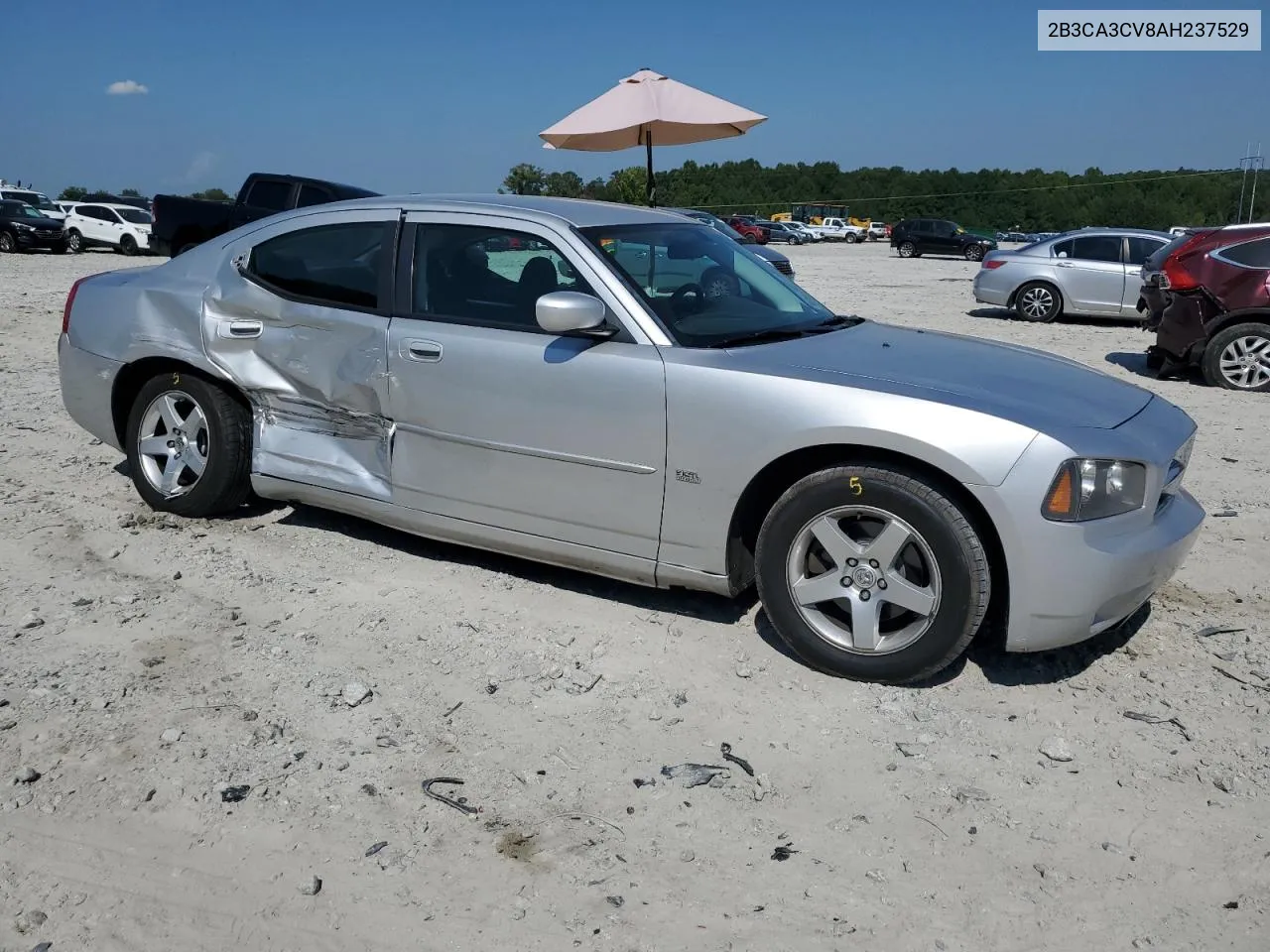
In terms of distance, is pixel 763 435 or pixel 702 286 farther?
pixel 702 286

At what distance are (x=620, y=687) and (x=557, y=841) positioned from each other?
3.04 ft

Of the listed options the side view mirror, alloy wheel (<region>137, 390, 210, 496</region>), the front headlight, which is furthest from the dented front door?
the front headlight

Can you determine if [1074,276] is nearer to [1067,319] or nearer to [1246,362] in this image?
[1067,319]

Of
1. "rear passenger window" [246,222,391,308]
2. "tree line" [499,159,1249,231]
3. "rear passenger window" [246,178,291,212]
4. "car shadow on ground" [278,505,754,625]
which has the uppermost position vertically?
"tree line" [499,159,1249,231]

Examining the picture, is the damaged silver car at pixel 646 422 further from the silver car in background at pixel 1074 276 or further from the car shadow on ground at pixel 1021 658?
the silver car in background at pixel 1074 276

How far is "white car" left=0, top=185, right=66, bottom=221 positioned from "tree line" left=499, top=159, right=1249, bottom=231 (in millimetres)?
34982

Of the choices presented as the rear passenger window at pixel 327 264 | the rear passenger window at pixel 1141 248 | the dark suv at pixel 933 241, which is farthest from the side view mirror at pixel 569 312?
the dark suv at pixel 933 241

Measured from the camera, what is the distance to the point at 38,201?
36.2m

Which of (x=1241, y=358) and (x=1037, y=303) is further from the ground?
(x=1037, y=303)

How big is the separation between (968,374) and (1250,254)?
291 inches

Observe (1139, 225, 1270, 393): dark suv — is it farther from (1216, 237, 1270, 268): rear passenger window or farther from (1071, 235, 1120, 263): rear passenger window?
(1071, 235, 1120, 263): rear passenger window

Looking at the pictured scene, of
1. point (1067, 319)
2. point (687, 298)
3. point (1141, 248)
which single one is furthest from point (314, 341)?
point (1067, 319)

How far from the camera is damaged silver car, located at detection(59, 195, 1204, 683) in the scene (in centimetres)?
355

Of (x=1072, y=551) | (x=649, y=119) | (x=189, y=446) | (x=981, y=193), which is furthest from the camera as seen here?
(x=981, y=193)
